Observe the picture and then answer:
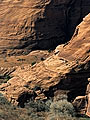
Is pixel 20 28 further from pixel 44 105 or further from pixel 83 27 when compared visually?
pixel 44 105

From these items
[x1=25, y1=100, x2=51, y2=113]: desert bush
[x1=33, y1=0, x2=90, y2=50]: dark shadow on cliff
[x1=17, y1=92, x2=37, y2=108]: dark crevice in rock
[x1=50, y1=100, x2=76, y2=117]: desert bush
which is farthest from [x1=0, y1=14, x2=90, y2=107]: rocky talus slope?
[x1=33, y1=0, x2=90, y2=50]: dark shadow on cliff

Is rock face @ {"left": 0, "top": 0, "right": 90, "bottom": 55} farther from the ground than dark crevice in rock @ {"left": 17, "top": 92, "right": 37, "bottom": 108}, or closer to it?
farther from the ground

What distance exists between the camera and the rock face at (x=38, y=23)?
1752 inches

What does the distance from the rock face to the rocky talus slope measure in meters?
15.9

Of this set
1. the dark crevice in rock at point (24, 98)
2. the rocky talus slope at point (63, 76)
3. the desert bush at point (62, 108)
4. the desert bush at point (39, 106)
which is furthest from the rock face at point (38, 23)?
the desert bush at point (62, 108)

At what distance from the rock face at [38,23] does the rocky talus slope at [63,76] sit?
15.9 meters

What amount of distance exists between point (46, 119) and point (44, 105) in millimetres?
2720

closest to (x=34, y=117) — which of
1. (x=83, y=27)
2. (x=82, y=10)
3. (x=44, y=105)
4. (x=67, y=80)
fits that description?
(x=44, y=105)

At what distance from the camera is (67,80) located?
26.9m

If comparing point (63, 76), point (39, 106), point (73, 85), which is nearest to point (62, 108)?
point (39, 106)

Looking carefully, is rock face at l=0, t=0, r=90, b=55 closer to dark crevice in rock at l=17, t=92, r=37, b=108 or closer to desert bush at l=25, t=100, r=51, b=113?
dark crevice in rock at l=17, t=92, r=37, b=108

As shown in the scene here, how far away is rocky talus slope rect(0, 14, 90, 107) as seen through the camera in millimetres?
26938

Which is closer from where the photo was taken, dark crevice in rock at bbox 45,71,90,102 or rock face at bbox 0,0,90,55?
dark crevice in rock at bbox 45,71,90,102

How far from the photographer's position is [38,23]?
146 feet
